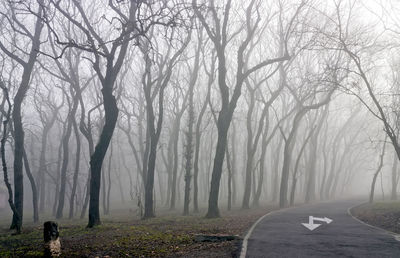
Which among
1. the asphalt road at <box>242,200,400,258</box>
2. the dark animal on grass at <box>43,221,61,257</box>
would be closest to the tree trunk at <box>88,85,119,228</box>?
the dark animal on grass at <box>43,221,61,257</box>

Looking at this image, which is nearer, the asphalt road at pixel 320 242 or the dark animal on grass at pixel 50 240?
the dark animal on grass at pixel 50 240

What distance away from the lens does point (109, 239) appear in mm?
12203

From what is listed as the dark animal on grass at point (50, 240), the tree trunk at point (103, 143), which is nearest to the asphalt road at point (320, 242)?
the dark animal on grass at point (50, 240)

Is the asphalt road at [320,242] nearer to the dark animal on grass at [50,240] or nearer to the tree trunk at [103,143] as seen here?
the dark animal on grass at [50,240]

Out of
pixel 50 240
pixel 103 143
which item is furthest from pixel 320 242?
pixel 103 143

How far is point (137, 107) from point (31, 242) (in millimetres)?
30320

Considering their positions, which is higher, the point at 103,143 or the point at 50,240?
the point at 103,143

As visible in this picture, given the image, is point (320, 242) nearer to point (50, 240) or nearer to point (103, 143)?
point (50, 240)

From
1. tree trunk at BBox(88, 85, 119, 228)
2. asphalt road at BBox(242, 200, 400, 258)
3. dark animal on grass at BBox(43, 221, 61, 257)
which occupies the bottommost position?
asphalt road at BBox(242, 200, 400, 258)

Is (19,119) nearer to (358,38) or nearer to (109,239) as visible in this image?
(109,239)

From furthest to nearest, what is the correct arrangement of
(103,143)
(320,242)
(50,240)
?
(103,143) → (320,242) → (50,240)

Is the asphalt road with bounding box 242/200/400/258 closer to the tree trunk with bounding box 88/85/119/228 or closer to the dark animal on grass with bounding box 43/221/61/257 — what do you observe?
the dark animal on grass with bounding box 43/221/61/257

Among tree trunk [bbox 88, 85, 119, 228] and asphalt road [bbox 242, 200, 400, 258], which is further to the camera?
tree trunk [bbox 88, 85, 119, 228]

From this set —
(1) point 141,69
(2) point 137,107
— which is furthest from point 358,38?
(2) point 137,107
